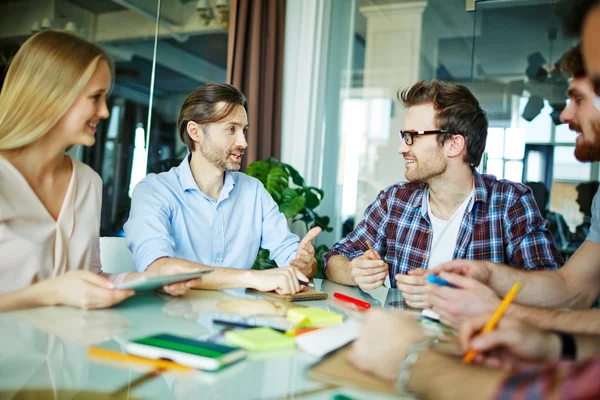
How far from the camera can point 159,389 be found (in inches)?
31.5

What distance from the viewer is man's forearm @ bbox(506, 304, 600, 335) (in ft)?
4.23

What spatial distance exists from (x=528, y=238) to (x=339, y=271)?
0.75m

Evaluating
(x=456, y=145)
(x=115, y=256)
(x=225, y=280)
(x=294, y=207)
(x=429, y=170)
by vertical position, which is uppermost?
(x=456, y=145)

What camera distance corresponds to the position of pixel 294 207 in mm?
3596

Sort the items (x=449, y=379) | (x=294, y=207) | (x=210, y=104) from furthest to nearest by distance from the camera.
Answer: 1. (x=294, y=207)
2. (x=210, y=104)
3. (x=449, y=379)

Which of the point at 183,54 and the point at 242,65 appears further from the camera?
the point at 183,54

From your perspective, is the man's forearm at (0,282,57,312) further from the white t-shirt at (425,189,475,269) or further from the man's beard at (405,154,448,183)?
the man's beard at (405,154,448,183)

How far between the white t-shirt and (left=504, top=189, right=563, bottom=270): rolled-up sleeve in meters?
0.20

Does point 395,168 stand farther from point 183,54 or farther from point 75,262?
point 75,262

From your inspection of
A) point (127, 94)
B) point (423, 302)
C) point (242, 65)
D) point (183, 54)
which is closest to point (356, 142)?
point (242, 65)

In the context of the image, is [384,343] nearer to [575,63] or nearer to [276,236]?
[575,63]

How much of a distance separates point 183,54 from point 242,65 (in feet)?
2.53

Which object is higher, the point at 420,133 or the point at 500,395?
the point at 420,133

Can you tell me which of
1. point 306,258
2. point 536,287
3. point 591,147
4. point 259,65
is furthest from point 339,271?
point 259,65
